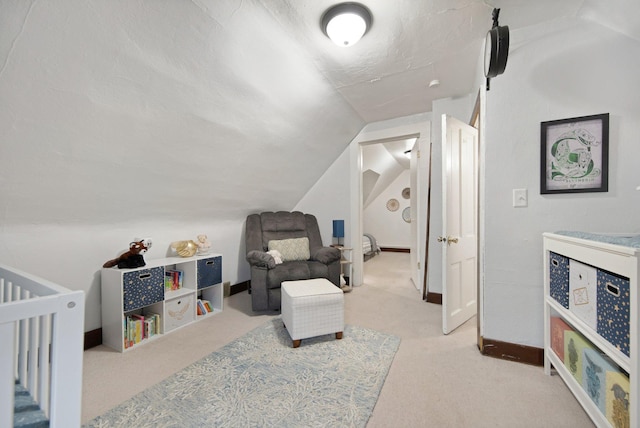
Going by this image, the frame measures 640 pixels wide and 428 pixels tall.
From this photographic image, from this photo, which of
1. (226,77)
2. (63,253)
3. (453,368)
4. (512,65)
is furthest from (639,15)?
(63,253)

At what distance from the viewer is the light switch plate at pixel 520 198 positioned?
1.76m

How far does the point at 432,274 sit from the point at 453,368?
138 centimetres

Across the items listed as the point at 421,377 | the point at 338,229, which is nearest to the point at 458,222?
the point at 421,377

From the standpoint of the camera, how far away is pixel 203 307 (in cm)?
261

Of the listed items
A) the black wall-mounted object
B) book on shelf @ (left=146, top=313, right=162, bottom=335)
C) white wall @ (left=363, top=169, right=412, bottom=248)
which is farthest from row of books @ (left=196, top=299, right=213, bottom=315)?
white wall @ (left=363, top=169, right=412, bottom=248)

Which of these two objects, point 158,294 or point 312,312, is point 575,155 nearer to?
point 312,312

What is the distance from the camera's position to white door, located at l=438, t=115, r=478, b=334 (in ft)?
7.04

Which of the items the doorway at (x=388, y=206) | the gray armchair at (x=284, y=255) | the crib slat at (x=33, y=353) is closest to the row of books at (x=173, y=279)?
the gray armchair at (x=284, y=255)

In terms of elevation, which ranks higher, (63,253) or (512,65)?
(512,65)

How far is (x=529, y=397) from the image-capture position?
1.45 metres

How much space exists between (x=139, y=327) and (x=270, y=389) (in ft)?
4.14

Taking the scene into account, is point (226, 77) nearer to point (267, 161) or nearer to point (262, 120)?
point (262, 120)

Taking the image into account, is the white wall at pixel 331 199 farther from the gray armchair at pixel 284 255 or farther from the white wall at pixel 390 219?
the white wall at pixel 390 219

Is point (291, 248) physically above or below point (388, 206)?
below
